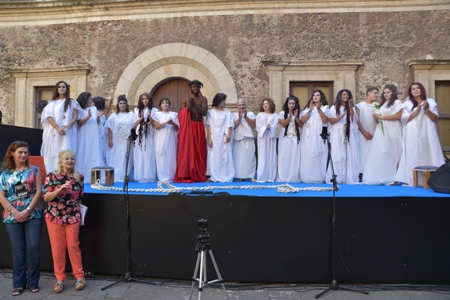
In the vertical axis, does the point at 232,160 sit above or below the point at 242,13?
below

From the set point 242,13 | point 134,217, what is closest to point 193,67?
point 242,13

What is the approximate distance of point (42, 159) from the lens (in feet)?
17.9

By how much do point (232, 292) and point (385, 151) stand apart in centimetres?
355

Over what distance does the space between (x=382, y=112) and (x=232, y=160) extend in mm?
2649

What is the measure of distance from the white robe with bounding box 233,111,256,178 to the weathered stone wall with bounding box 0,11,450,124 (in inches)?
100

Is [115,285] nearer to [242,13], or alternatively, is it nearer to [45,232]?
[45,232]

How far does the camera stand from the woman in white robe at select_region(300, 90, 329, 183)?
5.73 meters

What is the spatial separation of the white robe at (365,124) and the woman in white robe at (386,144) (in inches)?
10.3

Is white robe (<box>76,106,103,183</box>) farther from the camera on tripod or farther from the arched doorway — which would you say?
the camera on tripod

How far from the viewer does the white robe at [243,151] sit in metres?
6.17

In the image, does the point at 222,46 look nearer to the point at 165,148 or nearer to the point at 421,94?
the point at 165,148

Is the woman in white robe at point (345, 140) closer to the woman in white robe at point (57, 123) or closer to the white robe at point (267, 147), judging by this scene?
the white robe at point (267, 147)

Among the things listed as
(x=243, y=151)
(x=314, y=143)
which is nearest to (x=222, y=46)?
(x=243, y=151)

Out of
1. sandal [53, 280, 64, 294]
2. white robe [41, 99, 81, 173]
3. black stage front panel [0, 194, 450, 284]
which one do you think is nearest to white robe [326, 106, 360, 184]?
black stage front panel [0, 194, 450, 284]
